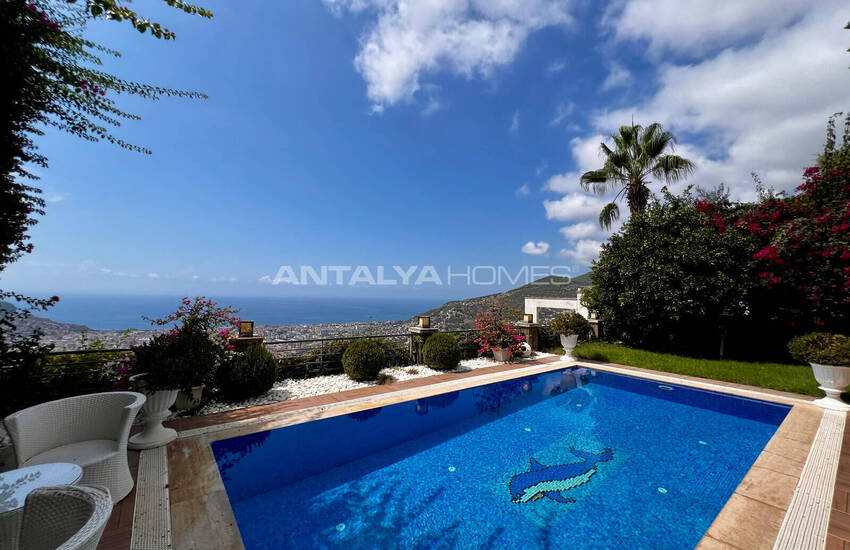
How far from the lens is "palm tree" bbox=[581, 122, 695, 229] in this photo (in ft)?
34.4

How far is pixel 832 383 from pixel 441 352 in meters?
7.52

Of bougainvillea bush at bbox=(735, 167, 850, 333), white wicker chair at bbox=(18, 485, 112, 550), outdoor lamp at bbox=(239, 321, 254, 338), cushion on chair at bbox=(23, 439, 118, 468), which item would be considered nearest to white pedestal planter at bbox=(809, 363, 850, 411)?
bougainvillea bush at bbox=(735, 167, 850, 333)

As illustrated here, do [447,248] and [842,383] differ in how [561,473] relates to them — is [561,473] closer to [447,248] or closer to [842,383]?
[842,383]

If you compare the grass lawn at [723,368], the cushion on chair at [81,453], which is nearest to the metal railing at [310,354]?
the cushion on chair at [81,453]

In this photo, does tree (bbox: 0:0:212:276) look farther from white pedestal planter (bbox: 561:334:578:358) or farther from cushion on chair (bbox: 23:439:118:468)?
white pedestal planter (bbox: 561:334:578:358)

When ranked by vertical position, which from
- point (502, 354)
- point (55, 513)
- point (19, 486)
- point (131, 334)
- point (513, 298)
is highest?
point (513, 298)

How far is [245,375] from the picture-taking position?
572 cm

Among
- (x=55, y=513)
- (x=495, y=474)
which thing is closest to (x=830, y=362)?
(x=495, y=474)

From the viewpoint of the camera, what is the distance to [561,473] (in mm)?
3922

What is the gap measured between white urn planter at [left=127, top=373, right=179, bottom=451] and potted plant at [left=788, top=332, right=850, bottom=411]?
35.2 ft

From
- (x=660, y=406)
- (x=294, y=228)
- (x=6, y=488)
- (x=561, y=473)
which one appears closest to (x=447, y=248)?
(x=294, y=228)

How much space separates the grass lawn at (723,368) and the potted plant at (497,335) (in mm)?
2218

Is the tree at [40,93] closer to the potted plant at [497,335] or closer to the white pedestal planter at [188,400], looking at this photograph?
the white pedestal planter at [188,400]

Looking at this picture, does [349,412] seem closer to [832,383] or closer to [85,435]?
[85,435]
